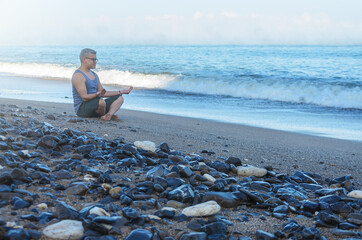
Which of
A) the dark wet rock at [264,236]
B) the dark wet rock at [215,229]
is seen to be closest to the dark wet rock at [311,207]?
the dark wet rock at [264,236]

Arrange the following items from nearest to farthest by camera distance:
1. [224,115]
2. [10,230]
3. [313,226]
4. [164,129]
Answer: [10,230]
[313,226]
[164,129]
[224,115]

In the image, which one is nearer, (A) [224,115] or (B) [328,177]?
(B) [328,177]

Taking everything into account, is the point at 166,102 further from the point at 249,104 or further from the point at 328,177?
the point at 328,177

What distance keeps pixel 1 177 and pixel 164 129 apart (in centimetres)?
378

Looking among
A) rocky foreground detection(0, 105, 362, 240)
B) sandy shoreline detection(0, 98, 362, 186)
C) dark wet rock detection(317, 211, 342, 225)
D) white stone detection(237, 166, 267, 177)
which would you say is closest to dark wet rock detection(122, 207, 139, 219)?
rocky foreground detection(0, 105, 362, 240)

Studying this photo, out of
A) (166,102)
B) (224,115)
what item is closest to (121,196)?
(224,115)

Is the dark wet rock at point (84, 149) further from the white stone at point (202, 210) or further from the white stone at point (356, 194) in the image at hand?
the white stone at point (356, 194)

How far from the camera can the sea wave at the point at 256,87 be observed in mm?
11250

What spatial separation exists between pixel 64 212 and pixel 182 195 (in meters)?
0.84

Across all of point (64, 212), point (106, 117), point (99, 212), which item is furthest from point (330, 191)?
point (106, 117)

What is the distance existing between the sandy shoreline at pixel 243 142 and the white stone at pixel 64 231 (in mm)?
2532

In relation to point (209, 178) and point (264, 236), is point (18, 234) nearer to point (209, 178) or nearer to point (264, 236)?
point (264, 236)

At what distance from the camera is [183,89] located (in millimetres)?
14086

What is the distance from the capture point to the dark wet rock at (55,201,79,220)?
2234mm
